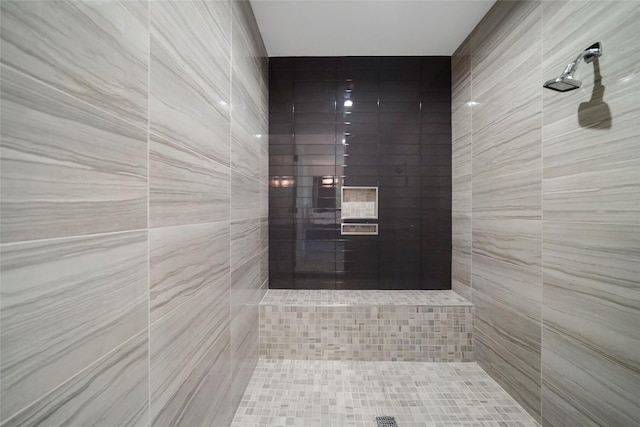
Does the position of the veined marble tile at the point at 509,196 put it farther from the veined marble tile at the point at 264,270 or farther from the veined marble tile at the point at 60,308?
the veined marble tile at the point at 60,308

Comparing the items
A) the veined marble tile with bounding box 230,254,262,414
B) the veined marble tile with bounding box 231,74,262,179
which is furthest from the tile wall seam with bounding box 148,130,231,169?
the veined marble tile with bounding box 230,254,262,414

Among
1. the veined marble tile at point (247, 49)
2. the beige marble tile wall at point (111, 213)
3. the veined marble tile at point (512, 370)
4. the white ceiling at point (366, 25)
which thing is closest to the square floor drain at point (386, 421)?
the veined marble tile at point (512, 370)

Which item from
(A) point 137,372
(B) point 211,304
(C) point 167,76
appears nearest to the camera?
(A) point 137,372

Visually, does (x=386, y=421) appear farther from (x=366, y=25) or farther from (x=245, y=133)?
(x=366, y=25)

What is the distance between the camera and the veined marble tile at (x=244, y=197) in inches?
61.7

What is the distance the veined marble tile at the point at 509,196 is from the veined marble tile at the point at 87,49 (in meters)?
1.74

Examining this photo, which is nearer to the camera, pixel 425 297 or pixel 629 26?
pixel 629 26

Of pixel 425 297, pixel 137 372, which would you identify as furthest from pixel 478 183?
pixel 137 372

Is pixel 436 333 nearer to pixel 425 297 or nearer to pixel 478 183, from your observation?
pixel 425 297

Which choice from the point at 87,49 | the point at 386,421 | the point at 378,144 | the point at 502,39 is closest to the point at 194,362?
the point at 87,49

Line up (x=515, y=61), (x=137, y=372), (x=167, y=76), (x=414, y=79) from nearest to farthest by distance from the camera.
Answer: (x=137, y=372) → (x=167, y=76) → (x=515, y=61) → (x=414, y=79)

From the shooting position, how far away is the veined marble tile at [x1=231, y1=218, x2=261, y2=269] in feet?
5.15

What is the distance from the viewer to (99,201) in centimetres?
61

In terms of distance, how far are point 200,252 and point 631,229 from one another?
5.14 feet
